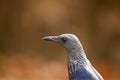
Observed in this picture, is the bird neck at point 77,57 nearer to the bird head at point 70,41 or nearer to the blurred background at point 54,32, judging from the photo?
the bird head at point 70,41

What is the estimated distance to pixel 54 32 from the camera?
15.7 meters

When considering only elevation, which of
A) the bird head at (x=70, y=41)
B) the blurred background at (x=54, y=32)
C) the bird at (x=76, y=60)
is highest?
the bird head at (x=70, y=41)

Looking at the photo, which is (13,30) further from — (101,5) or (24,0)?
(101,5)

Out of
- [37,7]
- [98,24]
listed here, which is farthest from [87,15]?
[37,7]

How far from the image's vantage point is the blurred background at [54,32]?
15.7m

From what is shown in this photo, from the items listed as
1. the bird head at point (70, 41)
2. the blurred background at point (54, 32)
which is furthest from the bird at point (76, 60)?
the blurred background at point (54, 32)

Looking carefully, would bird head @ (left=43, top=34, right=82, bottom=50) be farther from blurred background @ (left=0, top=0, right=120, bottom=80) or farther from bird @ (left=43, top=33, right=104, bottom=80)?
blurred background @ (left=0, top=0, right=120, bottom=80)

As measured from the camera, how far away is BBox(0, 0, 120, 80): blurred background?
1573 cm

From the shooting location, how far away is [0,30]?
52.3 ft

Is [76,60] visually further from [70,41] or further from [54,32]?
[54,32]

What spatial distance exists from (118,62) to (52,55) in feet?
4.66

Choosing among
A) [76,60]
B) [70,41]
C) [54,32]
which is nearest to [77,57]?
[76,60]

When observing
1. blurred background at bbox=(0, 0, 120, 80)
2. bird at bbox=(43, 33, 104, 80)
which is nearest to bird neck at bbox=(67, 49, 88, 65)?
bird at bbox=(43, 33, 104, 80)

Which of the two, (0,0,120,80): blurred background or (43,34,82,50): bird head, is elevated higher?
(43,34,82,50): bird head
